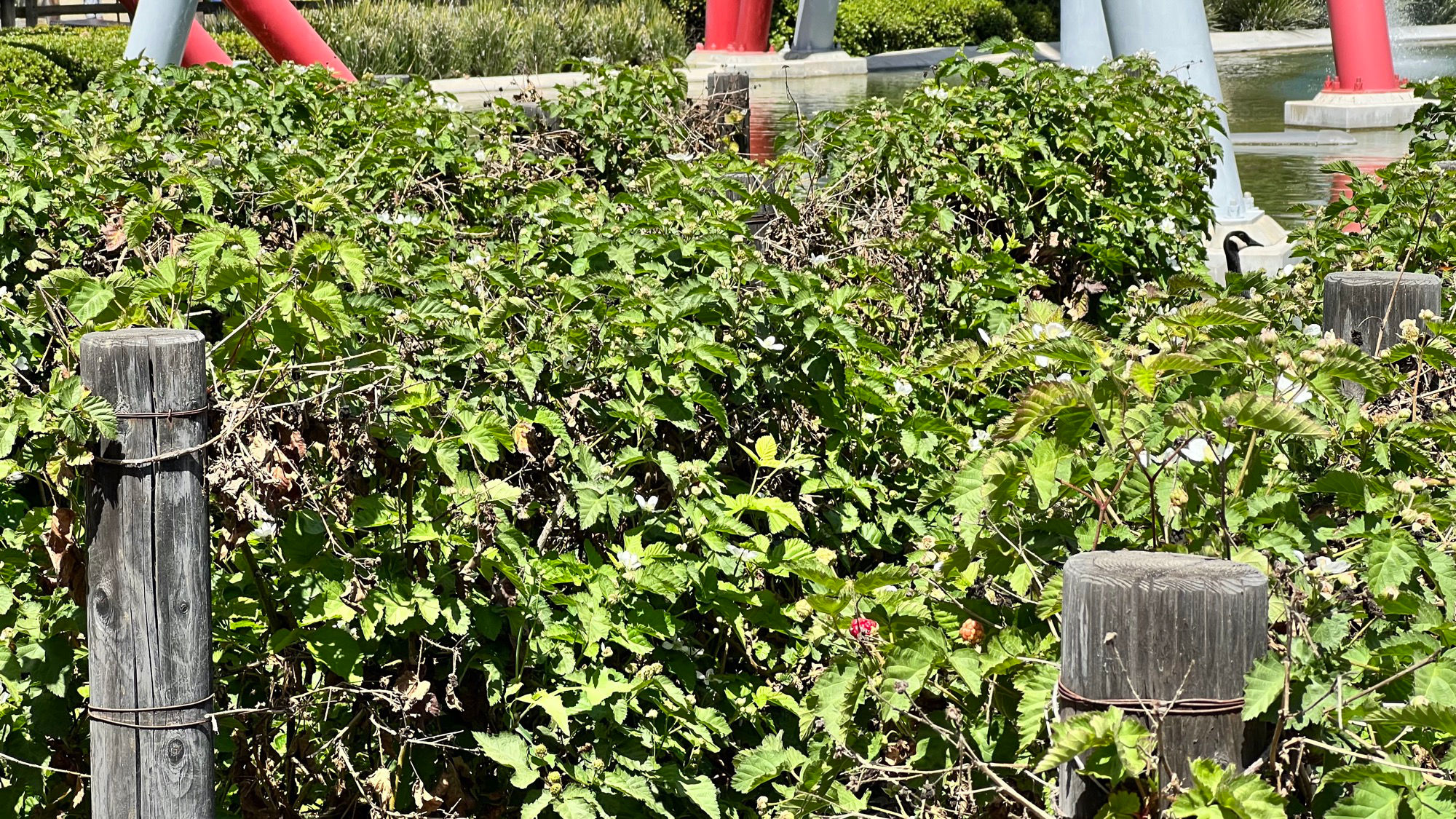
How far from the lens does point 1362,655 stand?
1.78 metres

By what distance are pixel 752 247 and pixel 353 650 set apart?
1669 mm

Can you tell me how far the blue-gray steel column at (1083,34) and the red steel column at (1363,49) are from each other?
648 centimetres

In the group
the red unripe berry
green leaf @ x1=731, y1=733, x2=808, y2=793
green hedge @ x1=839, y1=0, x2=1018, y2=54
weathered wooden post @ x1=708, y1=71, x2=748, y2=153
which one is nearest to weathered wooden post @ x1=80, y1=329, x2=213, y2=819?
green leaf @ x1=731, y1=733, x2=808, y2=793

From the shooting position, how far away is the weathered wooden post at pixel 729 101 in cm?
611

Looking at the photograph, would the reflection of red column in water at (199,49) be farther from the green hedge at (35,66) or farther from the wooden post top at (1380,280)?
the wooden post top at (1380,280)

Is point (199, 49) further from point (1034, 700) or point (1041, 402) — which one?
point (1034, 700)

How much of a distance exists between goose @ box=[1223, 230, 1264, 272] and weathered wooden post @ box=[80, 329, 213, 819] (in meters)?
5.63

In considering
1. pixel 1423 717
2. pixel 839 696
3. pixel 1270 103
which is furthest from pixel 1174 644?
pixel 1270 103

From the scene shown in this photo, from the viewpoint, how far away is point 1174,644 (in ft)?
5.17

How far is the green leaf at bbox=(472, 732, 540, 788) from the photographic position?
95.0 inches

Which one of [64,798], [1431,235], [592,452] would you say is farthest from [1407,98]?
[64,798]

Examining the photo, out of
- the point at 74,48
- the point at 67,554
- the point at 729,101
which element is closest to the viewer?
the point at 67,554

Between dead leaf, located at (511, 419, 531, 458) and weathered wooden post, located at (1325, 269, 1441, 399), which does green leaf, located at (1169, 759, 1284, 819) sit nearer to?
dead leaf, located at (511, 419, 531, 458)

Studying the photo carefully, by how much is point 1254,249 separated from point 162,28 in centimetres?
679
